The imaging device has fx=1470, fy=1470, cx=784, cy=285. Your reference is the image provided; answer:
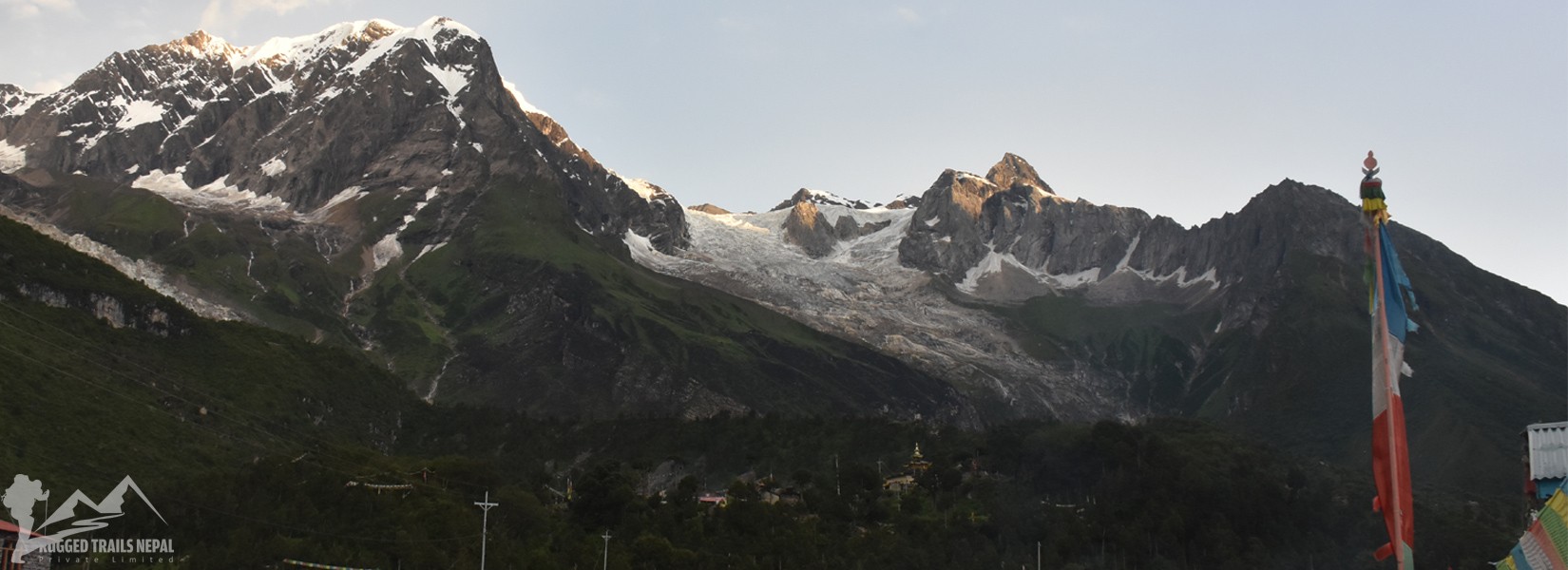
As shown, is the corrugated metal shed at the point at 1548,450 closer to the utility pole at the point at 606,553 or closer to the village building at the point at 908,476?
the utility pole at the point at 606,553

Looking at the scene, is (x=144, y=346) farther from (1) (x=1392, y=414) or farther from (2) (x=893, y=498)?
(1) (x=1392, y=414)

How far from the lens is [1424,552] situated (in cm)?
15450

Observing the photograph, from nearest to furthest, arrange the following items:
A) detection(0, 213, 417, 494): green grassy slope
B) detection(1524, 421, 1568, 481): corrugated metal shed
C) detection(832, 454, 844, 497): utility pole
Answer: detection(1524, 421, 1568, 481): corrugated metal shed < detection(0, 213, 417, 494): green grassy slope < detection(832, 454, 844, 497): utility pole

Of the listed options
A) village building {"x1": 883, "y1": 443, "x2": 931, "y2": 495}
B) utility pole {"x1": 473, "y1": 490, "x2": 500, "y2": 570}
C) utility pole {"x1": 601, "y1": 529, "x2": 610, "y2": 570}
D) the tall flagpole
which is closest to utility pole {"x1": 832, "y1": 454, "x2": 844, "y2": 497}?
village building {"x1": 883, "y1": 443, "x2": 931, "y2": 495}

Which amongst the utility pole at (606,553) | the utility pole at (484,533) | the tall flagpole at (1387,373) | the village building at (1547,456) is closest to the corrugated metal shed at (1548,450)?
the village building at (1547,456)

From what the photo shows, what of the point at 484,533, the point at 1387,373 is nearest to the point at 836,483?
the point at 484,533

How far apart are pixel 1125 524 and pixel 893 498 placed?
99.6 feet

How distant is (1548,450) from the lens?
42.8 metres

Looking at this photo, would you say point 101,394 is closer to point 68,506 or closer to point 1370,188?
point 68,506

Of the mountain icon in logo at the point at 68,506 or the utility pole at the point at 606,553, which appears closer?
the mountain icon in logo at the point at 68,506

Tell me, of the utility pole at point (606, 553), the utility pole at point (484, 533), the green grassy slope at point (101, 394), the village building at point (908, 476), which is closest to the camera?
the utility pole at point (484, 533)

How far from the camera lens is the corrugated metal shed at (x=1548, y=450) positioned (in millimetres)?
42094

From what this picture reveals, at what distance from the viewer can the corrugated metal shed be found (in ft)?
138

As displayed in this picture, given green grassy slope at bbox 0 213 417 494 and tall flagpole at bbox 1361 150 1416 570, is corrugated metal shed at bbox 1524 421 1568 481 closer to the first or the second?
tall flagpole at bbox 1361 150 1416 570
